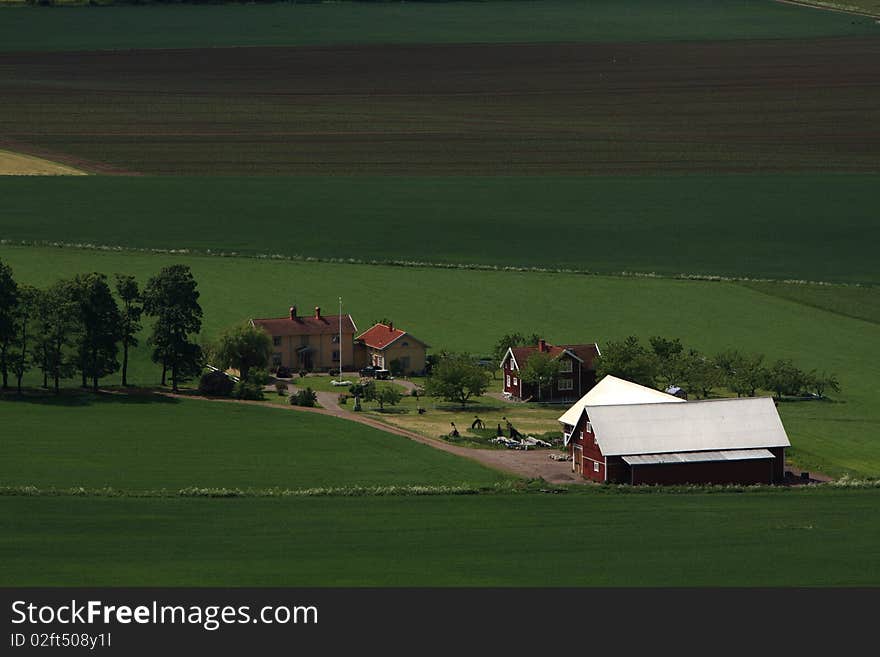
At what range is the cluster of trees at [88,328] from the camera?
98562 mm

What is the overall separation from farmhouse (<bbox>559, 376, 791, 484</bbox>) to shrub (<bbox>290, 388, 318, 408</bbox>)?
17.7 m

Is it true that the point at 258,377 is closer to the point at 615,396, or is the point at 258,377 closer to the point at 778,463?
the point at 615,396

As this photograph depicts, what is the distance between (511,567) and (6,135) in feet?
381

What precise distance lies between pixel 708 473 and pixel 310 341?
120 ft

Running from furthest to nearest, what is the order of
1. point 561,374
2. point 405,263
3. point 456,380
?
point 405,263, point 561,374, point 456,380

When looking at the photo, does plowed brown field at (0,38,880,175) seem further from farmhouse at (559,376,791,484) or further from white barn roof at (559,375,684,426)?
farmhouse at (559,376,791,484)

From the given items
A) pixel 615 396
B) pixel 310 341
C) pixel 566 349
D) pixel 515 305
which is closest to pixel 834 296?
pixel 515 305

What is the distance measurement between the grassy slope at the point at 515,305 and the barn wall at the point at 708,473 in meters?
17.6

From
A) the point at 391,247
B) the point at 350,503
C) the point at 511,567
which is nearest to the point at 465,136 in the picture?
the point at 391,247

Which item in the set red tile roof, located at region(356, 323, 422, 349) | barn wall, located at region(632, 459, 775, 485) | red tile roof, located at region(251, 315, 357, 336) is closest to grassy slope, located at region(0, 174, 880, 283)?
red tile roof, located at region(251, 315, 357, 336)

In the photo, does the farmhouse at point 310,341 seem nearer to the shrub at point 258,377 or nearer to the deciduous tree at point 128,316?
the shrub at point 258,377

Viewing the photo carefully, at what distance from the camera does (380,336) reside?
110 metres

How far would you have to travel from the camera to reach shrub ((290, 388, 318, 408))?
97.0 m

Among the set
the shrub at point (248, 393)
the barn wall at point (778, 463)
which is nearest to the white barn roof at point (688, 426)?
the barn wall at point (778, 463)
